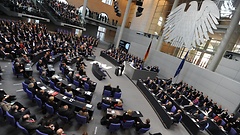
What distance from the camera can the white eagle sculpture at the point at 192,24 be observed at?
432 inches

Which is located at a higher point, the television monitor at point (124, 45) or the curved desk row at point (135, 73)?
the television monitor at point (124, 45)

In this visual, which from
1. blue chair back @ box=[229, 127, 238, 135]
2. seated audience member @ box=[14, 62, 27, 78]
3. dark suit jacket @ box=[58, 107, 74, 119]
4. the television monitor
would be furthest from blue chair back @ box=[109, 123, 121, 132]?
the television monitor

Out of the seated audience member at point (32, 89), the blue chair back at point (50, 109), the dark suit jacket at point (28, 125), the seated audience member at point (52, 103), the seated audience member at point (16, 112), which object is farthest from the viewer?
the seated audience member at point (32, 89)

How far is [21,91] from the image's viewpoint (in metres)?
7.82

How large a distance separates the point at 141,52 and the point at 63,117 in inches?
768

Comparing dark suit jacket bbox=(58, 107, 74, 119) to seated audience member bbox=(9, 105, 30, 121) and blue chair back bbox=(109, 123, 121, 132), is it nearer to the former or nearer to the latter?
seated audience member bbox=(9, 105, 30, 121)

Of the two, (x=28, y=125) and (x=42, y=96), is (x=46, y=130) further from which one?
(x=42, y=96)

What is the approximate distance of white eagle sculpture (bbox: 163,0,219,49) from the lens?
36.0 feet

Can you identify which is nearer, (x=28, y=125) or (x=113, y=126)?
(x=28, y=125)

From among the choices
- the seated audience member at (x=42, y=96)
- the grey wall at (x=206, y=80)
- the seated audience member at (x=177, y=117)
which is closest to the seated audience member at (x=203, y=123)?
the seated audience member at (x=177, y=117)

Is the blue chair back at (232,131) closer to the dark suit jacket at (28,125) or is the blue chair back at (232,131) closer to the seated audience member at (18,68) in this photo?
the dark suit jacket at (28,125)

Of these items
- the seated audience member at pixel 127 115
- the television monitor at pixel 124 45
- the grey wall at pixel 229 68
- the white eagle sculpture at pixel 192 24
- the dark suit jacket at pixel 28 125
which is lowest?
the dark suit jacket at pixel 28 125

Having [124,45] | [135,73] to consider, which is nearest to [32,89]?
[135,73]

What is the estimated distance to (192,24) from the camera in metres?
12.8
